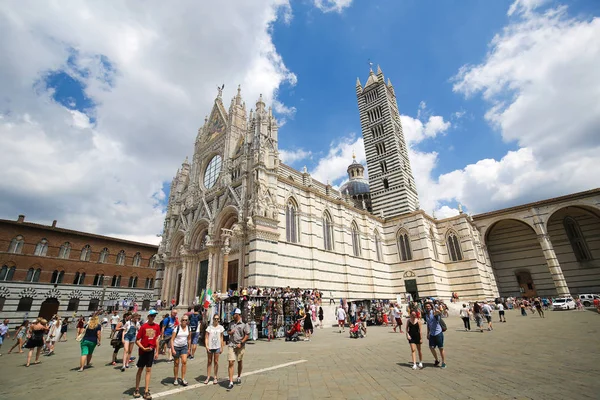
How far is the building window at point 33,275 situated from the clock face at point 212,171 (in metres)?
19.8

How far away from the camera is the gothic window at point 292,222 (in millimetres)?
21656

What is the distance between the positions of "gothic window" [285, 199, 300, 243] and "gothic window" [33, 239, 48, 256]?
27.5 meters

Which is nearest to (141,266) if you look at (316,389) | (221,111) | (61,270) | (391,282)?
(61,270)

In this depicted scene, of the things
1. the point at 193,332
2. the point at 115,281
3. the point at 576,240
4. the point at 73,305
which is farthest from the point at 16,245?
the point at 576,240

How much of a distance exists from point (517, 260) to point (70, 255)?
5383 centimetres

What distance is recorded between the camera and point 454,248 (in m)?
31.3

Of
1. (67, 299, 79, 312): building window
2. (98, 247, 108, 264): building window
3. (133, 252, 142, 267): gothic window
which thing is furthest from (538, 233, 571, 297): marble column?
(67, 299, 79, 312): building window

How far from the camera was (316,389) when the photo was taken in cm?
546

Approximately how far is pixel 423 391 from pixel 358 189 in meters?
39.5

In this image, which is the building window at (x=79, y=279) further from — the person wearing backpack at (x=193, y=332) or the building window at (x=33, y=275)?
the person wearing backpack at (x=193, y=332)

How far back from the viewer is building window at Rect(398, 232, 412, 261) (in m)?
29.7

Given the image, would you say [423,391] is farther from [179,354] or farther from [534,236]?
[534,236]

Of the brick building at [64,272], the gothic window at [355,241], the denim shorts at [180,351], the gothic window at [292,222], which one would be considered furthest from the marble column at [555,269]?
the brick building at [64,272]

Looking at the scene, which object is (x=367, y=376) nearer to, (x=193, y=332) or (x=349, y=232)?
(x=193, y=332)
